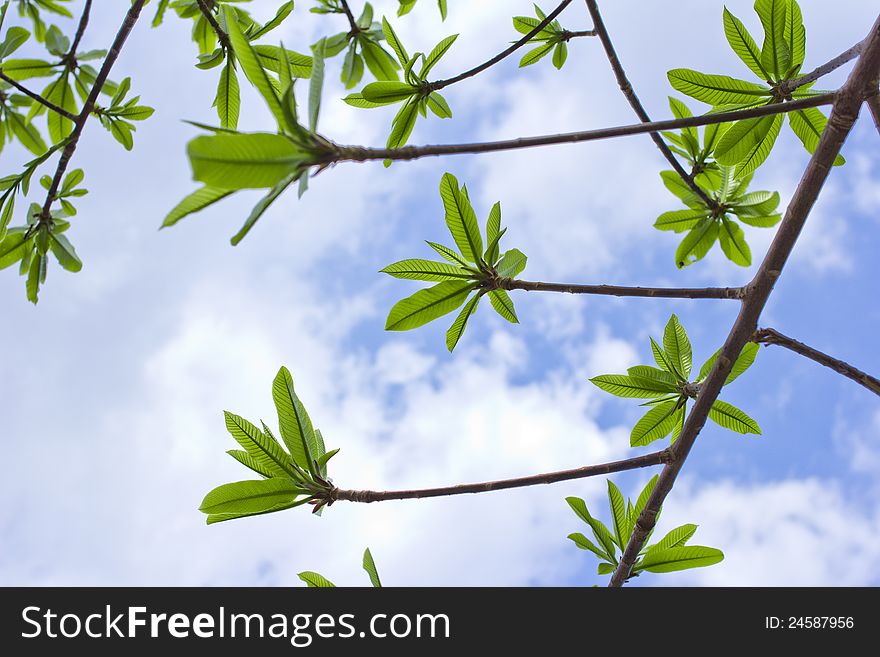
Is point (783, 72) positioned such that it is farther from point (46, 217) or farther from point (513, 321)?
point (46, 217)

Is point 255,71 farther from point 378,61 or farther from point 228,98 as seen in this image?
point 378,61

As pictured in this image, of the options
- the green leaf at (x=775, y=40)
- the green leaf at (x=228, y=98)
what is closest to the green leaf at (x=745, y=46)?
the green leaf at (x=775, y=40)

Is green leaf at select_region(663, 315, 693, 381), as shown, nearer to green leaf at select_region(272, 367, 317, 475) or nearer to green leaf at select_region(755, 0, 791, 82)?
green leaf at select_region(755, 0, 791, 82)

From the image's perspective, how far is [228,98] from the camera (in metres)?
2.65

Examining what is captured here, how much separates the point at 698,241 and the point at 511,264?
1.27 meters

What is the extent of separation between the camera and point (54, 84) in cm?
322

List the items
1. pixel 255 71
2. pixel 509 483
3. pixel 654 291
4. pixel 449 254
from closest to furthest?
pixel 255 71, pixel 509 483, pixel 654 291, pixel 449 254

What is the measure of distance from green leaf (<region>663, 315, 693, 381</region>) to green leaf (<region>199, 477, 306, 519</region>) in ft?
4.24

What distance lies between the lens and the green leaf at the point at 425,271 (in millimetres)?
1940

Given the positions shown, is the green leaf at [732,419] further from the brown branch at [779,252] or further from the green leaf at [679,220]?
the green leaf at [679,220]

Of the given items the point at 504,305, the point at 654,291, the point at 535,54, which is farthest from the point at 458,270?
the point at 535,54

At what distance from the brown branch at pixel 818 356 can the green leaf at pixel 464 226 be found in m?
0.81

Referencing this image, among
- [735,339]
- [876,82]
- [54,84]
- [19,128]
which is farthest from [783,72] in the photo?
[19,128]

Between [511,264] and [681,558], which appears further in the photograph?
[681,558]
